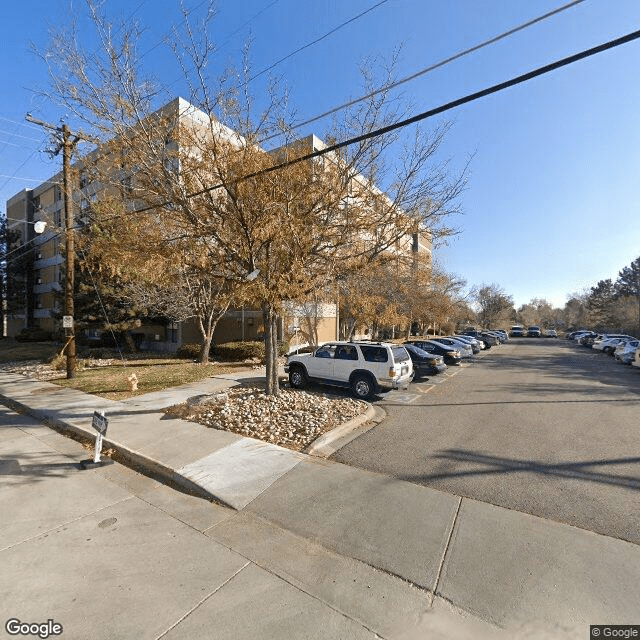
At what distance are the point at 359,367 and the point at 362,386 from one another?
58 centimetres

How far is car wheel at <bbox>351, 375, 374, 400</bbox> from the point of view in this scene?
9.66 metres

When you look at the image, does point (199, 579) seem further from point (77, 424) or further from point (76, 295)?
point (76, 295)

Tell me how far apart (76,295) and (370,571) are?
20536 mm

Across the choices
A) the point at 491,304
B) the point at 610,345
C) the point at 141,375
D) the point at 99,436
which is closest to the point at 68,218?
the point at 141,375

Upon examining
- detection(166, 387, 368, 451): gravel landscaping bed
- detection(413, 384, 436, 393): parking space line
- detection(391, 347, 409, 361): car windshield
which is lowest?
detection(413, 384, 436, 393): parking space line

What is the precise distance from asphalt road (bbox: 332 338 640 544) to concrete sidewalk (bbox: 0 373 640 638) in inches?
17.5

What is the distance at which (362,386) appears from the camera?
32.2ft

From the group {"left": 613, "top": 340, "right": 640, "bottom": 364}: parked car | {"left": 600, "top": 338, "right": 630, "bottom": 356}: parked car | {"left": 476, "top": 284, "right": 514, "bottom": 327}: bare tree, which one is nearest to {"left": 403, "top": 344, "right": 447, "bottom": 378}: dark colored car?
{"left": 613, "top": 340, "right": 640, "bottom": 364}: parked car

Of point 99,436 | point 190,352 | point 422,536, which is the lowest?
point 422,536

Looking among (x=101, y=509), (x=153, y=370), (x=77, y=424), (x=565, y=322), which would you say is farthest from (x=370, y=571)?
(x=565, y=322)

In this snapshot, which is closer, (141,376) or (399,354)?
(399,354)

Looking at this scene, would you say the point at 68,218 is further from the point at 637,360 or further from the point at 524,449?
the point at 637,360

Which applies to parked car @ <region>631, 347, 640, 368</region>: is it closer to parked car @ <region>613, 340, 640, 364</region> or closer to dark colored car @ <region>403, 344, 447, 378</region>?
parked car @ <region>613, 340, 640, 364</region>

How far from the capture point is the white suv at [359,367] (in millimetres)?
9453
